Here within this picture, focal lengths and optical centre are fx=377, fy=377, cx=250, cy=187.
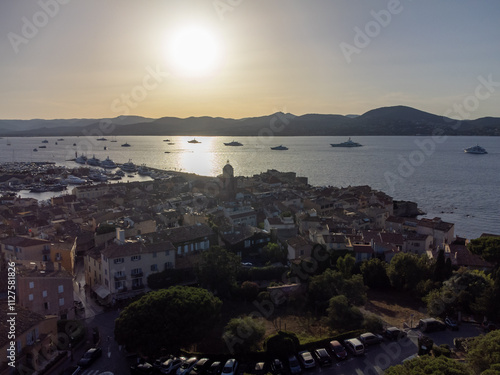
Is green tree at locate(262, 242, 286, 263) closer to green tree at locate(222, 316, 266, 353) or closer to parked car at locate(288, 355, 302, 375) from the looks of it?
green tree at locate(222, 316, 266, 353)

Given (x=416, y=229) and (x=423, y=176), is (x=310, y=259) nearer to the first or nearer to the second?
(x=416, y=229)

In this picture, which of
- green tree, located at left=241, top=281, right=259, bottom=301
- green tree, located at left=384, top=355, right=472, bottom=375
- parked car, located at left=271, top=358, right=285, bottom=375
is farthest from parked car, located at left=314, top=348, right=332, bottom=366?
green tree, located at left=241, top=281, right=259, bottom=301

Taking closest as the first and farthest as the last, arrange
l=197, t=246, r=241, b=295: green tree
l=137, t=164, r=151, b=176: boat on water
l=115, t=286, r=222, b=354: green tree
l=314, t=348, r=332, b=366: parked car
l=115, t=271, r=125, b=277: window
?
l=314, t=348, r=332, b=366: parked car, l=115, t=286, r=222, b=354: green tree, l=115, t=271, r=125, b=277: window, l=197, t=246, r=241, b=295: green tree, l=137, t=164, r=151, b=176: boat on water

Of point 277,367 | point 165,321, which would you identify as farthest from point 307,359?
point 165,321

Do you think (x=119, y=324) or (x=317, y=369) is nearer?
(x=317, y=369)

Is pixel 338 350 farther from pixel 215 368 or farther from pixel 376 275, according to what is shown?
pixel 376 275

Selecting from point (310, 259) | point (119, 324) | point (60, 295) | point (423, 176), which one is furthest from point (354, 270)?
point (423, 176)
